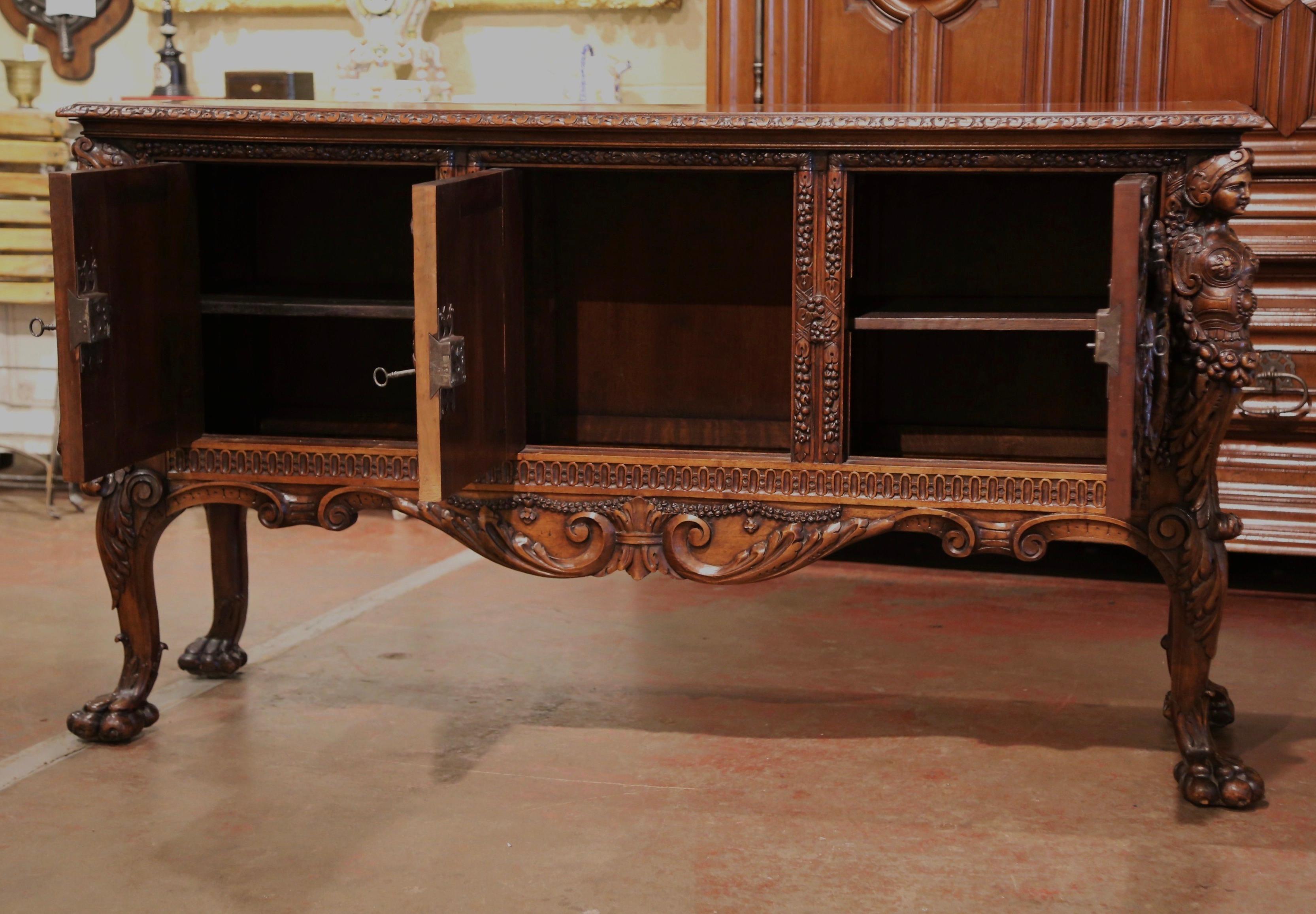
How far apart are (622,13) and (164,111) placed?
251 cm

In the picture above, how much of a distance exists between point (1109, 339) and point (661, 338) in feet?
3.40

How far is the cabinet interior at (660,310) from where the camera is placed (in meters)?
3.07

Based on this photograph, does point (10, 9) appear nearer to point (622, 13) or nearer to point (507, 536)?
point (622, 13)

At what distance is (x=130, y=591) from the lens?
296 centimetres

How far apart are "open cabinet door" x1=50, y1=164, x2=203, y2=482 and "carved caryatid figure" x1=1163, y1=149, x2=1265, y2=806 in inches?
70.9

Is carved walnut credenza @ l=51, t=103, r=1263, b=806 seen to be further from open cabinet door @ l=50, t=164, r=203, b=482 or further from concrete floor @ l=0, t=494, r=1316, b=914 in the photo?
concrete floor @ l=0, t=494, r=1316, b=914

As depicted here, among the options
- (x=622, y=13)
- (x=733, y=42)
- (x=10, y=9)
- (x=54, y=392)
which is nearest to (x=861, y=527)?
(x=733, y=42)

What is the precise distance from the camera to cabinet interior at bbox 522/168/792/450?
3.07 m

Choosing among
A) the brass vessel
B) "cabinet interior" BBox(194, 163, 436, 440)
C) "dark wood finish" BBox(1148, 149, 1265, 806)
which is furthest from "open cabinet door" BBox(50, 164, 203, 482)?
the brass vessel

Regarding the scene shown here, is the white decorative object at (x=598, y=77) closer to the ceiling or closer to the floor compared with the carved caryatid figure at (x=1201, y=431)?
closer to the ceiling

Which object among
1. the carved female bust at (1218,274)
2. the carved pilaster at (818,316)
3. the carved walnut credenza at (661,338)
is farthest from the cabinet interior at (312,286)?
the carved female bust at (1218,274)

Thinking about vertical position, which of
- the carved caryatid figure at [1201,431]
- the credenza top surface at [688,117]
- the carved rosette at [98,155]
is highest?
the credenza top surface at [688,117]

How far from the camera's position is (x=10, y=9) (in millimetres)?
5496

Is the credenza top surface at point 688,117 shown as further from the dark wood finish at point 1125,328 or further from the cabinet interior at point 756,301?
the cabinet interior at point 756,301
